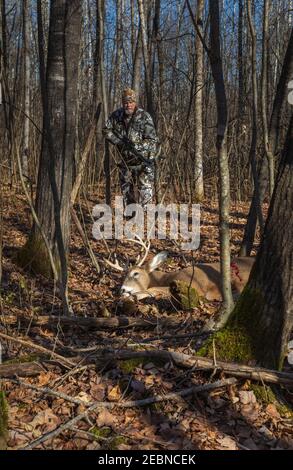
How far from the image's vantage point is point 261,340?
382 cm

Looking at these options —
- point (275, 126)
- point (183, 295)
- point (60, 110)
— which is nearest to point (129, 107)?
point (60, 110)

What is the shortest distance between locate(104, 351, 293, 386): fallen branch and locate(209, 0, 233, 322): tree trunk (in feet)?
2.53

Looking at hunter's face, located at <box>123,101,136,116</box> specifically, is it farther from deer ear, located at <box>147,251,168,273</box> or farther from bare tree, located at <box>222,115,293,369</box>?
bare tree, located at <box>222,115,293,369</box>

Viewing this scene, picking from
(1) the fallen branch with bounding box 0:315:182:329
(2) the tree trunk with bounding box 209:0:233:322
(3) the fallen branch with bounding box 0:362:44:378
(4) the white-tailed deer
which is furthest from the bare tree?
(4) the white-tailed deer

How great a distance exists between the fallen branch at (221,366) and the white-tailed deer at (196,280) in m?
2.53

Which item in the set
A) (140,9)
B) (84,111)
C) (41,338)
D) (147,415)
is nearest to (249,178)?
(84,111)

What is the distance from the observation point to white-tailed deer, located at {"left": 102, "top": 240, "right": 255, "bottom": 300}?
6773mm

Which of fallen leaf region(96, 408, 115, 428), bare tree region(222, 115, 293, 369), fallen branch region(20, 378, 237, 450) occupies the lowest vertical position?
fallen leaf region(96, 408, 115, 428)

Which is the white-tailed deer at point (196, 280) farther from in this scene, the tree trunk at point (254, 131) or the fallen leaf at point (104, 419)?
the fallen leaf at point (104, 419)

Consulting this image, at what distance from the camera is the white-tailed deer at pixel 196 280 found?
6773 millimetres

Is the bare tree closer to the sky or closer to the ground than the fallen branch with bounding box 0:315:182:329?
closer to the sky

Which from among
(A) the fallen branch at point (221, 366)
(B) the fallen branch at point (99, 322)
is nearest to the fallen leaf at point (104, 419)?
(A) the fallen branch at point (221, 366)
